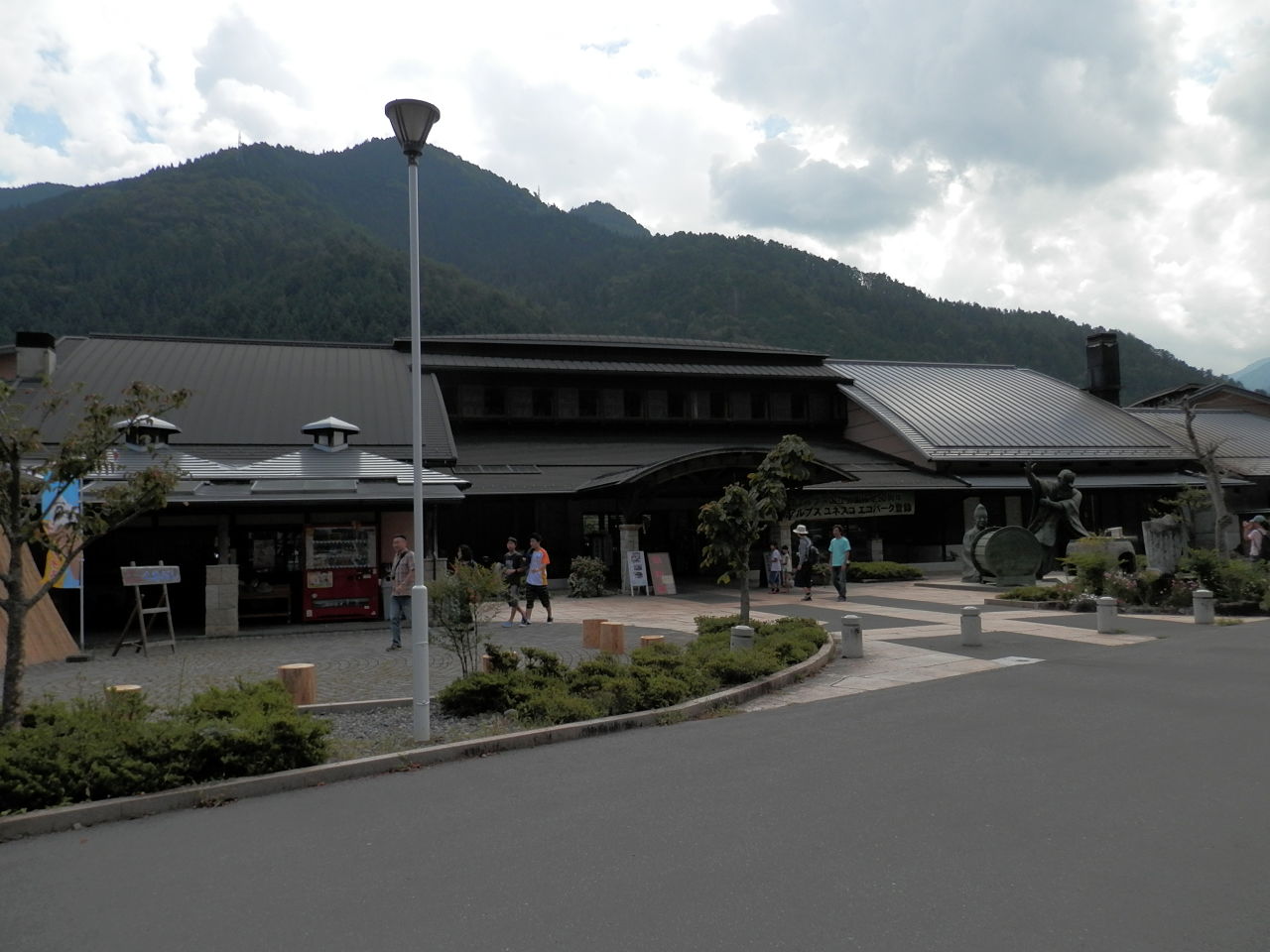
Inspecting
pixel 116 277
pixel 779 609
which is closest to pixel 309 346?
pixel 779 609

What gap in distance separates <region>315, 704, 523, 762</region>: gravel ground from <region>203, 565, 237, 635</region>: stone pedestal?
847cm

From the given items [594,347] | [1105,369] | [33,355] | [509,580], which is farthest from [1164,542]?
[33,355]

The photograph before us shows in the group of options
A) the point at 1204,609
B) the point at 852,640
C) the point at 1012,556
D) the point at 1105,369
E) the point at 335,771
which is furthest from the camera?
the point at 1105,369

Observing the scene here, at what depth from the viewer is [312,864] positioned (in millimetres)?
5246

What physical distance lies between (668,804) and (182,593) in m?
18.3

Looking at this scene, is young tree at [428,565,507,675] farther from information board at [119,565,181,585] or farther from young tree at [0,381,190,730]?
information board at [119,565,181,585]

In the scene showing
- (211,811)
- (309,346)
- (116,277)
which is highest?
(116,277)

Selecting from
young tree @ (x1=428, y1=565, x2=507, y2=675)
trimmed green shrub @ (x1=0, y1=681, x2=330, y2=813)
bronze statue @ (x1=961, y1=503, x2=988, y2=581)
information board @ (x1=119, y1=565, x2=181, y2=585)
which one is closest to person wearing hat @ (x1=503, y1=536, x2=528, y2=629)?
information board @ (x1=119, y1=565, x2=181, y2=585)

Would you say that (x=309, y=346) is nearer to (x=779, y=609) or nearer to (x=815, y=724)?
(x=779, y=609)

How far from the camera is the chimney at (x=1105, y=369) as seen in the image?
42.0 metres

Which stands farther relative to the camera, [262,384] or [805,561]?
[262,384]

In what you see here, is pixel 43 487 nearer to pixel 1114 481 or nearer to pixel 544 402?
pixel 544 402

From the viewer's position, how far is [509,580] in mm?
17297

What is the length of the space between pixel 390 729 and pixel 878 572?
2086 cm
